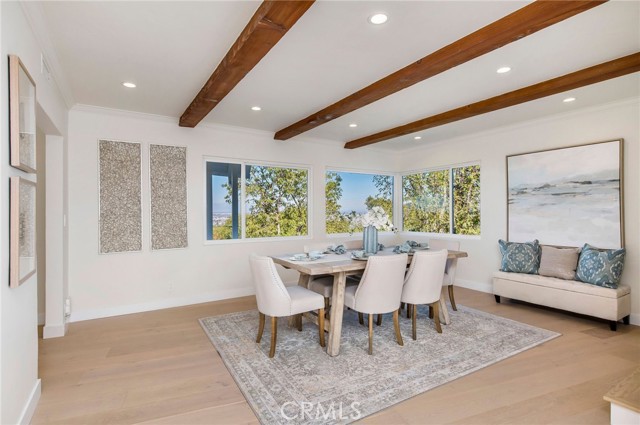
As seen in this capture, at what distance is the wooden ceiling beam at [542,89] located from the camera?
106 inches

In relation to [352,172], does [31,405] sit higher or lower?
lower

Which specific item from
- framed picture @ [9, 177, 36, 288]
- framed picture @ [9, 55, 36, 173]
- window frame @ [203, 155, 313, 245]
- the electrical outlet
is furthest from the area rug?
framed picture @ [9, 55, 36, 173]

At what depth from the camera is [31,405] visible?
6.77ft

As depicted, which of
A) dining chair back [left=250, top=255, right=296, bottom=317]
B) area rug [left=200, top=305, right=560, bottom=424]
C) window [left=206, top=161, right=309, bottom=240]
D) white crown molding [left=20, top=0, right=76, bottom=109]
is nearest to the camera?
white crown molding [left=20, top=0, right=76, bottom=109]

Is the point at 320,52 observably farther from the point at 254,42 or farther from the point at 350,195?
the point at 350,195

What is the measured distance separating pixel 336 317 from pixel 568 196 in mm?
3566

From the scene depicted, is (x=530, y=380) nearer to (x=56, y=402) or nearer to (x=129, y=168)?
(x=56, y=402)

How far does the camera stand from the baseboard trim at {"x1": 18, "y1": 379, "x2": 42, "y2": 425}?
6.32 feet

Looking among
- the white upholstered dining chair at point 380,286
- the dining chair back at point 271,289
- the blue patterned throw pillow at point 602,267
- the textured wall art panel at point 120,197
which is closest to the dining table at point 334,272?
the white upholstered dining chair at point 380,286

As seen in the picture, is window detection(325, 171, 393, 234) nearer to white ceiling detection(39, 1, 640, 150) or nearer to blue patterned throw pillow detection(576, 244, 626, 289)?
white ceiling detection(39, 1, 640, 150)

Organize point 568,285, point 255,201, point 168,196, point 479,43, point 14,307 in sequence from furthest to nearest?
1. point 255,201
2. point 168,196
3. point 568,285
4. point 479,43
5. point 14,307

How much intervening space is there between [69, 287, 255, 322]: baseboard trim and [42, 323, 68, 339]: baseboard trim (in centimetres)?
45

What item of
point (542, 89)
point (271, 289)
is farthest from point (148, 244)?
point (542, 89)

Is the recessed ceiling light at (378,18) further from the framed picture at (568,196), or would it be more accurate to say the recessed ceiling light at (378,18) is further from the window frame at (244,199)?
the framed picture at (568,196)
